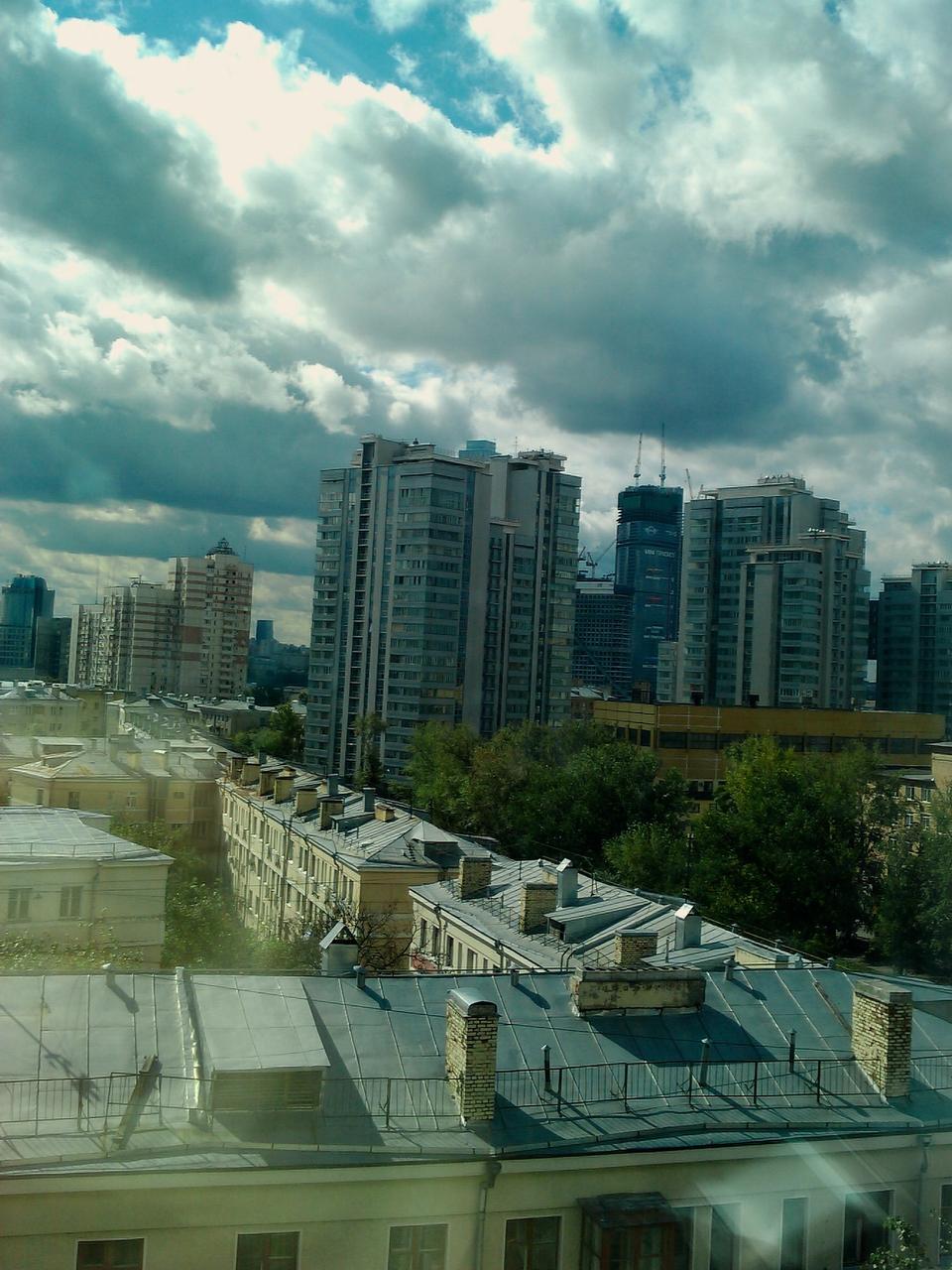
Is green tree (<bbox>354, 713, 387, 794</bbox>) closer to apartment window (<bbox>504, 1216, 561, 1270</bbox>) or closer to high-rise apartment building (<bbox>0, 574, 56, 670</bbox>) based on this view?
high-rise apartment building (<bbox>0, 574, 56, 670</bbox>)

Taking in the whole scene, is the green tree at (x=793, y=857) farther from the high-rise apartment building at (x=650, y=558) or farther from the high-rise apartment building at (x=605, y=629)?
the high-rise apartment building at (x=650, y=558)

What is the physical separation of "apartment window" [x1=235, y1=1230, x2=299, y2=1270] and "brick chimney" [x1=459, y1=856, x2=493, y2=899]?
6.81 metres

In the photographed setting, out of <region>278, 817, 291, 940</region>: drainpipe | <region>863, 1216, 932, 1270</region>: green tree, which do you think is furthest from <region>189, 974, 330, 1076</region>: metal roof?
<region>278, 817, 291, 940</region>: drainpipe

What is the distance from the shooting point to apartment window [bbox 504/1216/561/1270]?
4262 millimetres

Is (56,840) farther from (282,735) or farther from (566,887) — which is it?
(282,735)

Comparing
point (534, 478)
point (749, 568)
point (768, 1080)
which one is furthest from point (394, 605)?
point (768, 1080)

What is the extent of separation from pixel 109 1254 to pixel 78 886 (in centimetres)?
548

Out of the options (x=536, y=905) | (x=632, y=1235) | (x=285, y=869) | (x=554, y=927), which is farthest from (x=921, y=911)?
(x=632, y=1235)

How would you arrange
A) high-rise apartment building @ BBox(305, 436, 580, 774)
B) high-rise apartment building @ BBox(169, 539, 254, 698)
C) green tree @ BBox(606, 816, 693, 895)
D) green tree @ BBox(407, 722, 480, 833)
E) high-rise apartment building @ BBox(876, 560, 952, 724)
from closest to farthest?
green tree @ BBox(606, 816, 693, 895)
green tree @ BBox(407, 722, 480, 833)
high-rise apartment building @ BBox(169, 539, 254, 698)
high-rise apartment building @ BBox(305, 436, 580, 774)
high-rise apartment building @ BBox(876, 560, 952, 724)

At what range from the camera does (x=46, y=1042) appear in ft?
14.6

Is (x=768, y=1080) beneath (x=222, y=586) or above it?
beneath

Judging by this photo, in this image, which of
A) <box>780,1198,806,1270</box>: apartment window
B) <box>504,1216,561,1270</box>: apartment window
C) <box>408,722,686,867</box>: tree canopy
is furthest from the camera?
<box>408,722,686,867</box>: tree canopy

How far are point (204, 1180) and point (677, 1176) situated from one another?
191cm

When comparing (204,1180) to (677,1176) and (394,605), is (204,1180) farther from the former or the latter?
(394,605)
